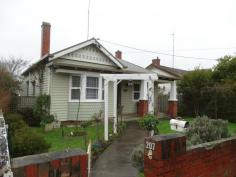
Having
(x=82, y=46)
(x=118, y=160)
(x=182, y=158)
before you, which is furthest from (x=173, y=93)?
(x=182, y=158)

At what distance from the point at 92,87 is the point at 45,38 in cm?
449

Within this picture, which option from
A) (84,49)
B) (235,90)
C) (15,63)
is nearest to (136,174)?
(84,49)

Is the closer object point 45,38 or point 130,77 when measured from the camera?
point 130,77

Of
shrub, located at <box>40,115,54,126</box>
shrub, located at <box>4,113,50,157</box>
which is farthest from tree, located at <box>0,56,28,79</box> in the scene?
shrub, located at <box>4,113,50,157</box>

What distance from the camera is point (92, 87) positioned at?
55.0ft

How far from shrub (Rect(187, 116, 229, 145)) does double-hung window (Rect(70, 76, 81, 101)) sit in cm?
1051

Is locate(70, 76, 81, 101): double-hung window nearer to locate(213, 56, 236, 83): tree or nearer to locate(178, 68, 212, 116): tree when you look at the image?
locate(178, 68, 212, 116): tree

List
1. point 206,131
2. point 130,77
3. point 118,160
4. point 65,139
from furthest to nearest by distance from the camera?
point 130,77
point 65,139
point 118,160
point 206,131

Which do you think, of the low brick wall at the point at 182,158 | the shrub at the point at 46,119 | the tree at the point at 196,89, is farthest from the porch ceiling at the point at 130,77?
the tree at the point at 196,89

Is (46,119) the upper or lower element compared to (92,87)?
lower

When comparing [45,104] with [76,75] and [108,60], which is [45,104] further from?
[108,60]

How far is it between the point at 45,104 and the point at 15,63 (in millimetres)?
14453

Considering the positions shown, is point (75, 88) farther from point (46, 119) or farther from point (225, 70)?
point (225, 70)

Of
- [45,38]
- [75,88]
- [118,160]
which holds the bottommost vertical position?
[118,160]
